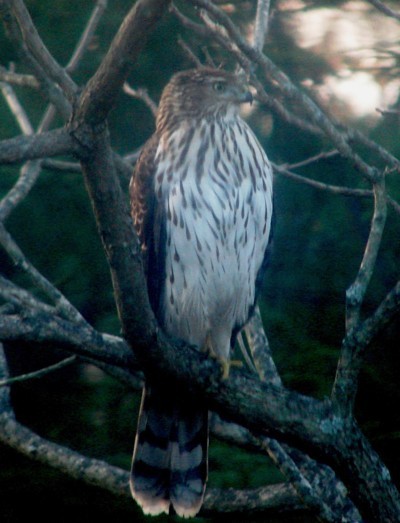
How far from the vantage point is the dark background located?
4211 millimetres

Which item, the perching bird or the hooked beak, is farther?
the hooked beak

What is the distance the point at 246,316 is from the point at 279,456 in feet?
2.29

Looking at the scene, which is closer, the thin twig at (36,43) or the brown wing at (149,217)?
the thin twig at (36,43)

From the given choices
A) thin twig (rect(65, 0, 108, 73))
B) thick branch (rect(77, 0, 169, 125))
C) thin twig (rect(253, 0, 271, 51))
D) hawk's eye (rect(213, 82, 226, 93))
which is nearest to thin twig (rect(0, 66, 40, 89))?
thin twig (rect(65, 0, 108, 73))

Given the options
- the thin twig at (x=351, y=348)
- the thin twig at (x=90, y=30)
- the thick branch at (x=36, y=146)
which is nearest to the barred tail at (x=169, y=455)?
the thin twig at (x=351, y=348)

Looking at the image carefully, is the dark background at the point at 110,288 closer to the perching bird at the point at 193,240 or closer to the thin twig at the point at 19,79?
the perching bird at the point at 193,240

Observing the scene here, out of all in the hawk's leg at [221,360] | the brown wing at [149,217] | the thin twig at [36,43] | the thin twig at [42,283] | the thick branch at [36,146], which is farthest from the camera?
the brown wing at [149,217]

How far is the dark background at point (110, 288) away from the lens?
4211mm

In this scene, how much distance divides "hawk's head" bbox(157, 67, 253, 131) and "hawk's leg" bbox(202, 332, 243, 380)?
0.92 m

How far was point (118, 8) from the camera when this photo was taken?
4.73 m

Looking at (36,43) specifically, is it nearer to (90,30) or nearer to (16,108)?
(90,30)

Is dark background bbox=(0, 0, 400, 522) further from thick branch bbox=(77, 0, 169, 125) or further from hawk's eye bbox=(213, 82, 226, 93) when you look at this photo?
thick branch bbox=(77, 0, 169, 125)

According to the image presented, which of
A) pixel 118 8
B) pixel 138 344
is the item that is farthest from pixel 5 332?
pixel 118 8

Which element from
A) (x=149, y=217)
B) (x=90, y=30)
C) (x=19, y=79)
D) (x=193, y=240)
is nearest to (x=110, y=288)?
(x=149, y=217)
